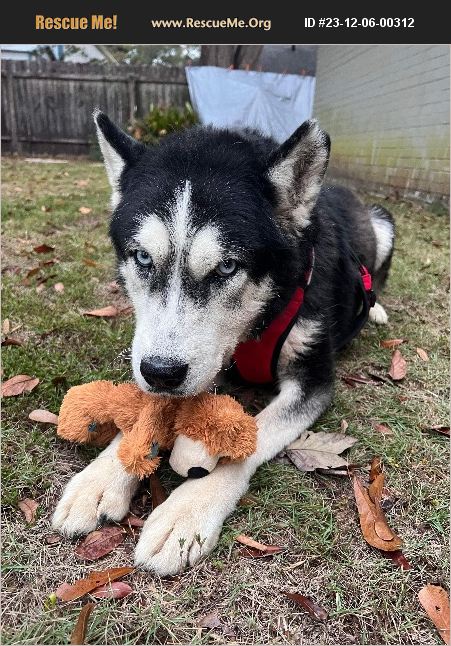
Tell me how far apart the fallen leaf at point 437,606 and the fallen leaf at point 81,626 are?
1.16 m

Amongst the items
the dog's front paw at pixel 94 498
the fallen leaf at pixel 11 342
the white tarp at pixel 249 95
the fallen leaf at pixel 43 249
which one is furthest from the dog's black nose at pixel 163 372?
the white tarp at pixel 249 95

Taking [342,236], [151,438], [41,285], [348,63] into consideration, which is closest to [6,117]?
[348,63]

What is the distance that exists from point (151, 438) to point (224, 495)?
1.28 ft

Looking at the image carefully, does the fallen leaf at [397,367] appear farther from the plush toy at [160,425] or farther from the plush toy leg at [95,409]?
the plush toy leg at [95,409]

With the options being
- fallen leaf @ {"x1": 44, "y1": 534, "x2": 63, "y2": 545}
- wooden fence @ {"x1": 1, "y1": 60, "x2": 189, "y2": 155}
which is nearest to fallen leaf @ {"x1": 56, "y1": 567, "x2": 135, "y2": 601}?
fallen leaf @ {"x1": 44, "y1": 534, "x2": 63, "y2": 545}

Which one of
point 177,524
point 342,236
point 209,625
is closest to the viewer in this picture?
point 209,625

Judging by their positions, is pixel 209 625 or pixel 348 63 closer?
pixel 209 625

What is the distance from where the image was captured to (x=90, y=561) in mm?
1914

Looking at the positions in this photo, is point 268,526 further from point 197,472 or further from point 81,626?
point 81,626

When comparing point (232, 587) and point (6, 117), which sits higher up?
point (6, 117)

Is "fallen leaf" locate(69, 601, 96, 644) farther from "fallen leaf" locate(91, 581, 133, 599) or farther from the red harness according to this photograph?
the red harness

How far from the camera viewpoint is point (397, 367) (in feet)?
11.6

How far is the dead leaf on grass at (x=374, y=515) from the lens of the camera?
80.0 inches

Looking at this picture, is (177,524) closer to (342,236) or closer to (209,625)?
(209,625)
